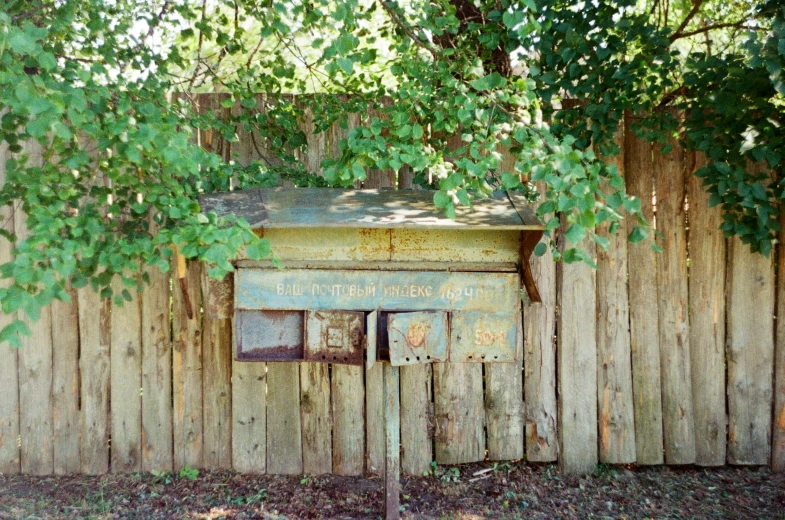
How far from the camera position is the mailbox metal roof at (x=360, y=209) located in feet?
9.77

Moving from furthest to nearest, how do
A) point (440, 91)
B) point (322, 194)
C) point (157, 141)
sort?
point (322, 194), point (440, 91), point (157, 141)

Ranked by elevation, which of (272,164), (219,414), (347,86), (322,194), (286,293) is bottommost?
(219,414)

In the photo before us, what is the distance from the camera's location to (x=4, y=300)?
2312 millimetres

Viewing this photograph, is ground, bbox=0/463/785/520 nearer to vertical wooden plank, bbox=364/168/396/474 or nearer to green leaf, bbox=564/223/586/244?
vertical wooden plank, bbox=364/168/396/474

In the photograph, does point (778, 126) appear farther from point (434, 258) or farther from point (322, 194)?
point (322, 194)

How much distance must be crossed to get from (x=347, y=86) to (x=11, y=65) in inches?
81.2

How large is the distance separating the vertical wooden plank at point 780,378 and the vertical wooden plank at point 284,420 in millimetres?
3016

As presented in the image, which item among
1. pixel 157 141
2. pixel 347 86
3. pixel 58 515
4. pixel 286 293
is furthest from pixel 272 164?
pixel 58 515

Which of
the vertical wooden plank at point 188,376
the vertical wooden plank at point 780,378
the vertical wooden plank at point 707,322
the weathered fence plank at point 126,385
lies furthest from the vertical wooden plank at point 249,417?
the vertical wooden plank at point 780,378

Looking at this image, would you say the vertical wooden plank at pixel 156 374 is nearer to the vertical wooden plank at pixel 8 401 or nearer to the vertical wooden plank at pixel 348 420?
the vertical wooden plank at pixel 8 401

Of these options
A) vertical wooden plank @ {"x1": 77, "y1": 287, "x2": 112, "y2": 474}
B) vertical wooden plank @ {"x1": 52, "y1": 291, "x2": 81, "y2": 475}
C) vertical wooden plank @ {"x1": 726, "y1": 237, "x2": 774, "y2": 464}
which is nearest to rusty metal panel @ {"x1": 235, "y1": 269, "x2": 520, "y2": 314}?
vertical wooden plank @ {"x1": 77, "y1": 287, "x2": 112, "y2": 474}

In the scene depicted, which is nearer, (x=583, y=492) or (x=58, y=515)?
(x=58, y=515)

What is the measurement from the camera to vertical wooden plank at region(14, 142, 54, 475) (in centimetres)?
402

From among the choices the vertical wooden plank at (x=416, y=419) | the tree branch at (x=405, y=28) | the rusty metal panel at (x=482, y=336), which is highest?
the tree branch at (x=405, y=28)
